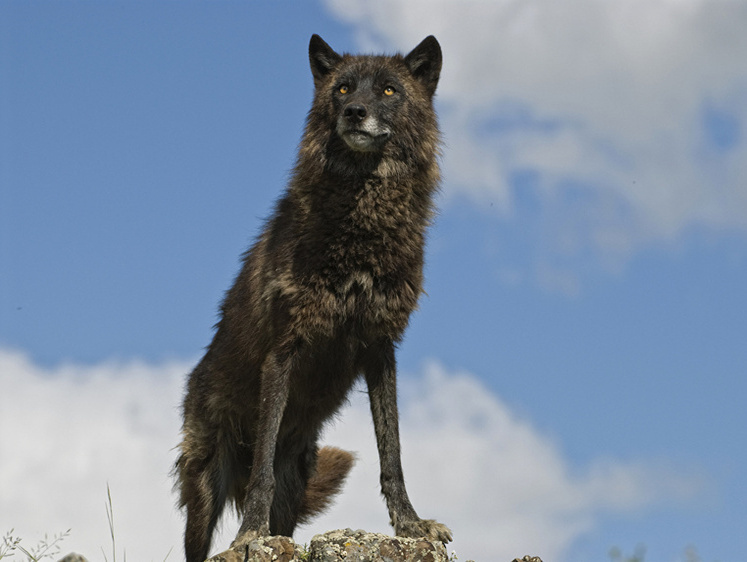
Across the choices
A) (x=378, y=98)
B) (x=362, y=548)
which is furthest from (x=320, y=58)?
(x=362, y=548)

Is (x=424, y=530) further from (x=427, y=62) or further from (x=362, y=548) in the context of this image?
(x=427, y=62)

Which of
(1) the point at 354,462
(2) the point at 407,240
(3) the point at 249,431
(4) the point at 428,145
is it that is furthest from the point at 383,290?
(1) the point at 354,462

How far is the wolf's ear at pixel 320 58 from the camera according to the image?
22.4 feet

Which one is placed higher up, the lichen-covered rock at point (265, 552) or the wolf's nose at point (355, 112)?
the wolf's nose at point (355, 112)

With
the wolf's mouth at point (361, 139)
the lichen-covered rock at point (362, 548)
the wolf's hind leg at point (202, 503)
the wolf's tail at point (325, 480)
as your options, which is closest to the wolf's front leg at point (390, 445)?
the lichen-covered rock at point (362, 548)

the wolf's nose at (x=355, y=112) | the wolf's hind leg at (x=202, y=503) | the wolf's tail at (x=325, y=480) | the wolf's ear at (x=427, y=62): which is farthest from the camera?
the wolf's tail at (x=325, y=480)

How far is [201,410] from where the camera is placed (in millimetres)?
7109

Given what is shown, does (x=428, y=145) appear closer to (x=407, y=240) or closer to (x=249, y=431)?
(x=407, y=240)

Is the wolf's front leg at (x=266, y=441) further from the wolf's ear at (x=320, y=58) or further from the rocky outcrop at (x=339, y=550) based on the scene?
the wolf's ear at (x=320, y=58)

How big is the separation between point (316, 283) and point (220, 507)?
208cm

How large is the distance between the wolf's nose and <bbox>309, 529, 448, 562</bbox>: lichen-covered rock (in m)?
2.67

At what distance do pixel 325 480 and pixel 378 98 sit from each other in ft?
10.5

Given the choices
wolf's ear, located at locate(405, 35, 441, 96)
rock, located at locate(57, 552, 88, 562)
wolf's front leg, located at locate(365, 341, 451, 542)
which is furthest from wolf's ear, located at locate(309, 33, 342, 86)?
rock, located at locate(57, 552, 88, 562)

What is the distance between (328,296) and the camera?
616 centimetres
